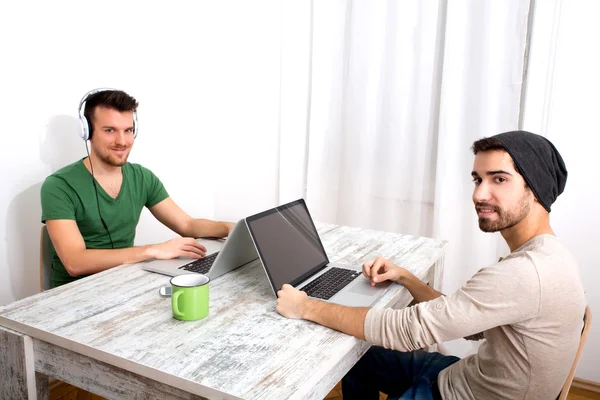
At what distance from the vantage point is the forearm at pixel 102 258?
61.5 inches

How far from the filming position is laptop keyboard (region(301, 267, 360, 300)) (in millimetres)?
1345

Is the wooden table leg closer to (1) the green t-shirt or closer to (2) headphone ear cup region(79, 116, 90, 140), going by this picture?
(1) the green t-shirt

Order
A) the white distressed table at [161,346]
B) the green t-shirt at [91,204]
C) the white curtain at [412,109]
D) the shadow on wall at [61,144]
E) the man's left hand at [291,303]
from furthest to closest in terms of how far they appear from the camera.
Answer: the white curtain at [412,109] < the shadow on wall at [61,144] < the green t-shirt at [91,204] < the man's left hand at [291,303] < the white distressed table at [161,346]

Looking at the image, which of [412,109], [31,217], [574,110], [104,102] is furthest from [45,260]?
[574,110]

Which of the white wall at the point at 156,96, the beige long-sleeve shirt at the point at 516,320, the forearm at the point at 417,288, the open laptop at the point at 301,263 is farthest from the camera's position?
the white wall at the point at 156,96

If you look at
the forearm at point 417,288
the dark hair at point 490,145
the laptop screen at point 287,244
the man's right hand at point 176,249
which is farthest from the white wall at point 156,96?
the dark hair at point 490,145

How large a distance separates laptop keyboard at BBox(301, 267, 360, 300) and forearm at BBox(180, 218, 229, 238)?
0.54 m

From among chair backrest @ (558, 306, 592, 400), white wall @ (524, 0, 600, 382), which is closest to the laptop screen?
chair backrest @ (558, 306, 592, 400)

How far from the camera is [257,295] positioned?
1343mm

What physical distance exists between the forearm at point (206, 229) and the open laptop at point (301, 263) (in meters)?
0.41

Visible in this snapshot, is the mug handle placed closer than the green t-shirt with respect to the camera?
Yes

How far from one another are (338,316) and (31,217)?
1.54 metres

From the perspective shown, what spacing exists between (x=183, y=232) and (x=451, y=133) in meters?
1.37

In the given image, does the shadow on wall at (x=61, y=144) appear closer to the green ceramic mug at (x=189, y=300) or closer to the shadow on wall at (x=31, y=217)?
the shadow on wall at (x=31, y=217)
